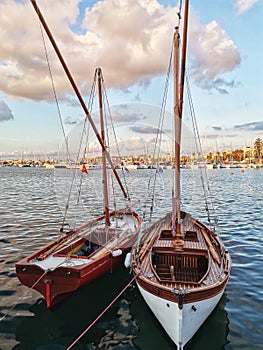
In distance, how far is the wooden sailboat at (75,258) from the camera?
31.9ft

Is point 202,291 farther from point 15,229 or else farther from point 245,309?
point 15,229

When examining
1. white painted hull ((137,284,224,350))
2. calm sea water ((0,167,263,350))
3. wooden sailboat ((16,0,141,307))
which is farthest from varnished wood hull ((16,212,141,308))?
white painted hull ((137,284,224,350))

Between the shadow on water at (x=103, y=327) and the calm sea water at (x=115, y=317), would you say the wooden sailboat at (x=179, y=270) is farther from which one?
the calm sea water at (x=115, y=317)

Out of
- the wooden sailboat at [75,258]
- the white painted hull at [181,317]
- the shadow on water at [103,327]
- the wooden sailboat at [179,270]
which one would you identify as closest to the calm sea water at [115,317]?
the shadow on water at [103,327]

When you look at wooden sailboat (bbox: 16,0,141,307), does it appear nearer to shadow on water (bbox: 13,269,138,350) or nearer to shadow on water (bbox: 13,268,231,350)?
shadow on water (bbox: 13,269,138,350)

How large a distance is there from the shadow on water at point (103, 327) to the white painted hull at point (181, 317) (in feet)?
2.43

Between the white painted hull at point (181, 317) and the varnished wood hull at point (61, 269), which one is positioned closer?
the white painted hull at point (181, 317)

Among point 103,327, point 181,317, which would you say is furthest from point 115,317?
point 181,317

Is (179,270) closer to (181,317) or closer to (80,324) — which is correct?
(181,317)

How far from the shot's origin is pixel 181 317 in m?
7.63

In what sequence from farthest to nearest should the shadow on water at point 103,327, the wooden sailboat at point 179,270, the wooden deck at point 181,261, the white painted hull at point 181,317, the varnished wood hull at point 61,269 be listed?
1. the wooden deck at point 181,261
2. the varnished wood hull at point 61,269
3. the shadow on water at point 103,327
4. the wooden sailboat at point 179,270
5. the white painted hull at point 181,317

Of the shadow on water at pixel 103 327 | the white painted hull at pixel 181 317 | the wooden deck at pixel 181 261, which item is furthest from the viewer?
the wooden deck at pixel 181 261

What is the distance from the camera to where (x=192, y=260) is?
37.4 feet

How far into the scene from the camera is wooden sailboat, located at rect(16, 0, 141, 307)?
9727mm
